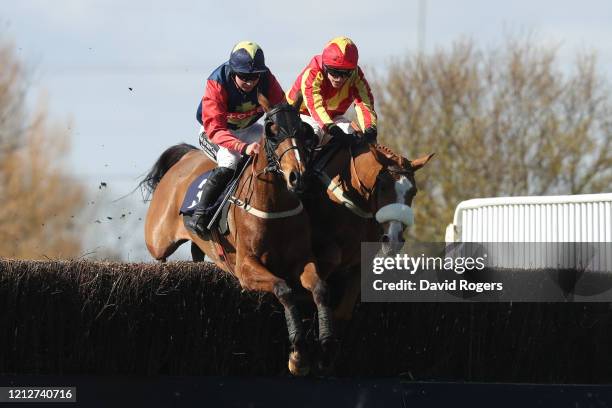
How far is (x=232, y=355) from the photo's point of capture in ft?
32.9

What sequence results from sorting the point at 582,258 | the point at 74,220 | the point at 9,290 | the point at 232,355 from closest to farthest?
the point at 9,290 < the point at 232,355 < the point at 582,258 < the point at 74,220

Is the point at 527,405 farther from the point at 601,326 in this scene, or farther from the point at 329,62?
the point at 329,62

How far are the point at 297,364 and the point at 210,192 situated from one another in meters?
2.05

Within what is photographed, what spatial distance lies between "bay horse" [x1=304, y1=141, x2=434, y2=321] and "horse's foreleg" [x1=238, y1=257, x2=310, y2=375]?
0.60 metres

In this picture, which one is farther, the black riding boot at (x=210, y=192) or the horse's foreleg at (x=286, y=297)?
the black riding boot at (x=210, y=192)

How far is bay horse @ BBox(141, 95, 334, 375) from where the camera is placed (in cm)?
925

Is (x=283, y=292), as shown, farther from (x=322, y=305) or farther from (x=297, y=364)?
(x=297, y=364)

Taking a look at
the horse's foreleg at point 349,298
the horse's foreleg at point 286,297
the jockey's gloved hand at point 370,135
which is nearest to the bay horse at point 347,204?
the horse's foreleg at point 349,298

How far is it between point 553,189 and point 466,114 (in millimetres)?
2822

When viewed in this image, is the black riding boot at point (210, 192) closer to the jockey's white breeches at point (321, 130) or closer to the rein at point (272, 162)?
the rein at point (272, 162)

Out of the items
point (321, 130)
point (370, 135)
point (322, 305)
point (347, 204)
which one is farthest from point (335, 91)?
point (322, 305)

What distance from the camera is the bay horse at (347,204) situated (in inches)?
380

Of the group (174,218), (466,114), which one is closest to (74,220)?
(466,114)

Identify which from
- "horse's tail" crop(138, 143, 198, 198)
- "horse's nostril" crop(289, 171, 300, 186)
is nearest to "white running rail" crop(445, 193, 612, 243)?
"horse's tail" crop(138, 143, 198, 198)
